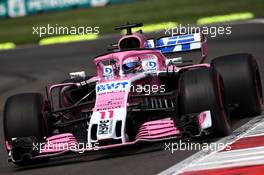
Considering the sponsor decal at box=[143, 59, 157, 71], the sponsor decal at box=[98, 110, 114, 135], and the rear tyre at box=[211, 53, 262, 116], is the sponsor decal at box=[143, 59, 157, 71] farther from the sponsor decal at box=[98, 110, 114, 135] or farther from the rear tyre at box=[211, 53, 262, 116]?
the sponsor decal at box=[98, 110, 114, 135]

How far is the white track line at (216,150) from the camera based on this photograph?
8.17 meters

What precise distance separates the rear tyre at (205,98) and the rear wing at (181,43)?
2714 mm

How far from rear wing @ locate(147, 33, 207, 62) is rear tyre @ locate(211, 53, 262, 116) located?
138cm

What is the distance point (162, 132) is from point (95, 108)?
90cm

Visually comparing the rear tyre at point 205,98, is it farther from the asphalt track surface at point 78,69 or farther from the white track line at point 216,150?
the asphalt track surface at point 78,69

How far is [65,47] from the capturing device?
25969 mm

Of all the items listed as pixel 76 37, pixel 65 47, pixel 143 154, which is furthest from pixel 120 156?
pixel 76 37

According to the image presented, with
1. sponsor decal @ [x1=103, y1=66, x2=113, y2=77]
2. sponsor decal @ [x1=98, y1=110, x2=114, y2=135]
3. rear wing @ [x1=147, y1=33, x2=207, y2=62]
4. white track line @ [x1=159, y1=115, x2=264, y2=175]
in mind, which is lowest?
white track line @ [x1=159, y1=115, x2=264, y2=175]

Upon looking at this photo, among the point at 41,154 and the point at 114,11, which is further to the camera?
the point at 114,11

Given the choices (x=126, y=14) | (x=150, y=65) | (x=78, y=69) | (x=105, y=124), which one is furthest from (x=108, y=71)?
(x=126, y=14)

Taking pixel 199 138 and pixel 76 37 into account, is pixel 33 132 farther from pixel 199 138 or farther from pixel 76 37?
pixel 76 37

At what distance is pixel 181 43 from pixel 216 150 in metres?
3.96

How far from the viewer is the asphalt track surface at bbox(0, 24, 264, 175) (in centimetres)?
893

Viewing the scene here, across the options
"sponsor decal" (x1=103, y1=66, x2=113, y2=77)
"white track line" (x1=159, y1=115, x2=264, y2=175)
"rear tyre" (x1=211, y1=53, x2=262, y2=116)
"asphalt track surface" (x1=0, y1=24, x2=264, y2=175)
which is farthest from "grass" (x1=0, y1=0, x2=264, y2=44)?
"white track line" (x1=159, y1=115, x2=264, y2=175)
